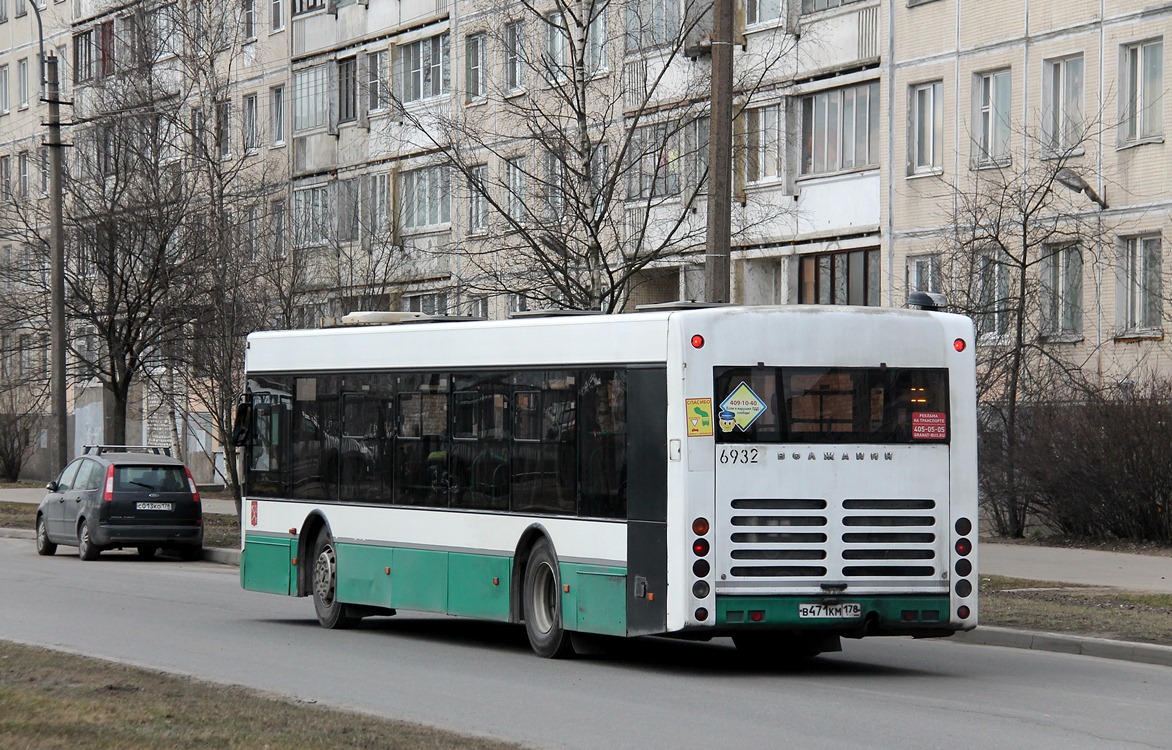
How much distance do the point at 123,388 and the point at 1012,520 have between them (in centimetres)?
1759

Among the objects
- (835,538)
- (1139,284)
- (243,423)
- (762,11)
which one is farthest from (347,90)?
(835,538)

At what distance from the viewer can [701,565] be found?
13203mm

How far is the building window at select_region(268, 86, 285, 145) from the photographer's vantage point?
5175cm

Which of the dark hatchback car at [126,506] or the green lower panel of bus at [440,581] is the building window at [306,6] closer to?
the dark hatchback car at [126,506]

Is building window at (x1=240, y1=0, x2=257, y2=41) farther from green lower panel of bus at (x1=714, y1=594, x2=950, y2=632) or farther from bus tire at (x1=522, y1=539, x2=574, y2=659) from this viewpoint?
green lower panel of bus at (x1=714, y1=594, x2=950, y2=632)

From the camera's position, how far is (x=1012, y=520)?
91.6 ft

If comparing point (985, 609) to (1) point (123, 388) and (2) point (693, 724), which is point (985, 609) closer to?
(2) point (693, 724)

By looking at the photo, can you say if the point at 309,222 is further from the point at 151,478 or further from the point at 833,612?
the point at 833,612

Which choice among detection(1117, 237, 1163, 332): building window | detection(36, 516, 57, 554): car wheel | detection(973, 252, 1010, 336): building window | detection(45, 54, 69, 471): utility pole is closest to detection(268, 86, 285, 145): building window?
detection(45, 54, 69, 471): utility pole

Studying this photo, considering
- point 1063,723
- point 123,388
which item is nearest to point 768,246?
point 123,388

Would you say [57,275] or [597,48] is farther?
[597,48]

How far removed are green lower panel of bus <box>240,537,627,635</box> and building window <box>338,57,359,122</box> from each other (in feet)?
102

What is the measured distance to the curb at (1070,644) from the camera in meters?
14.7

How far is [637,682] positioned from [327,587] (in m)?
5.49
